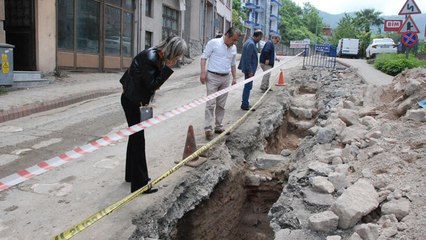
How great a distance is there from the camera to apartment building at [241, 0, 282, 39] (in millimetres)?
62312

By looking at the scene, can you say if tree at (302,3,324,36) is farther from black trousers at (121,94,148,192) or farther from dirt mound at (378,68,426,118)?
black trousers at (121,94,148,192)

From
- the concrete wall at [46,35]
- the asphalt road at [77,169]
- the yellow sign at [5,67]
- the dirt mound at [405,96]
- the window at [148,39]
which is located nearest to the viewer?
the asphalt road at [77,169]

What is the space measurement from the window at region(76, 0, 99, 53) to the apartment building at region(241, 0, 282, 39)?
1789 inches

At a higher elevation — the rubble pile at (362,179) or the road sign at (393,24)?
the road sign at (393,24)

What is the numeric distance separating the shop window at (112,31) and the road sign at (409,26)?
10.9 meters

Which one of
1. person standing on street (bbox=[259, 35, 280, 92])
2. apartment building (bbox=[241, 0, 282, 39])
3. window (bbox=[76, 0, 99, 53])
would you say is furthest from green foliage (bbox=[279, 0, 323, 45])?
person standing on street (bbox=[259, 35, 280, 92])

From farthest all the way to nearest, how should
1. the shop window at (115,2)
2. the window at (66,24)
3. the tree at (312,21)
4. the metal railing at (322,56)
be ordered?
1. the tree at (312,21)
2. the metal railing at (322,56)
3. the shop window at (115,2)
4. the window at (66,24)

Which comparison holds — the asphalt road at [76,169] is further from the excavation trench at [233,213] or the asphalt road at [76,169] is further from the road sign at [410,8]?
the road sign at [410,8]

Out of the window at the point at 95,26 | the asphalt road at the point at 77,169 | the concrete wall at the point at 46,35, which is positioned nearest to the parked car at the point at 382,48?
the window at the point at 95,26

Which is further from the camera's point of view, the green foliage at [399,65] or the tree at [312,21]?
the tree at [312,21]

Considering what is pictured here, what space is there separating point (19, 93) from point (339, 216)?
8837 mm

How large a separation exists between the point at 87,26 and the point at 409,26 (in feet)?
36.1

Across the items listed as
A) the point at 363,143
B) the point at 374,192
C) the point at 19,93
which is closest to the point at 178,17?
the point at 19,93

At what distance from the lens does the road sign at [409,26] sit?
11406mm
